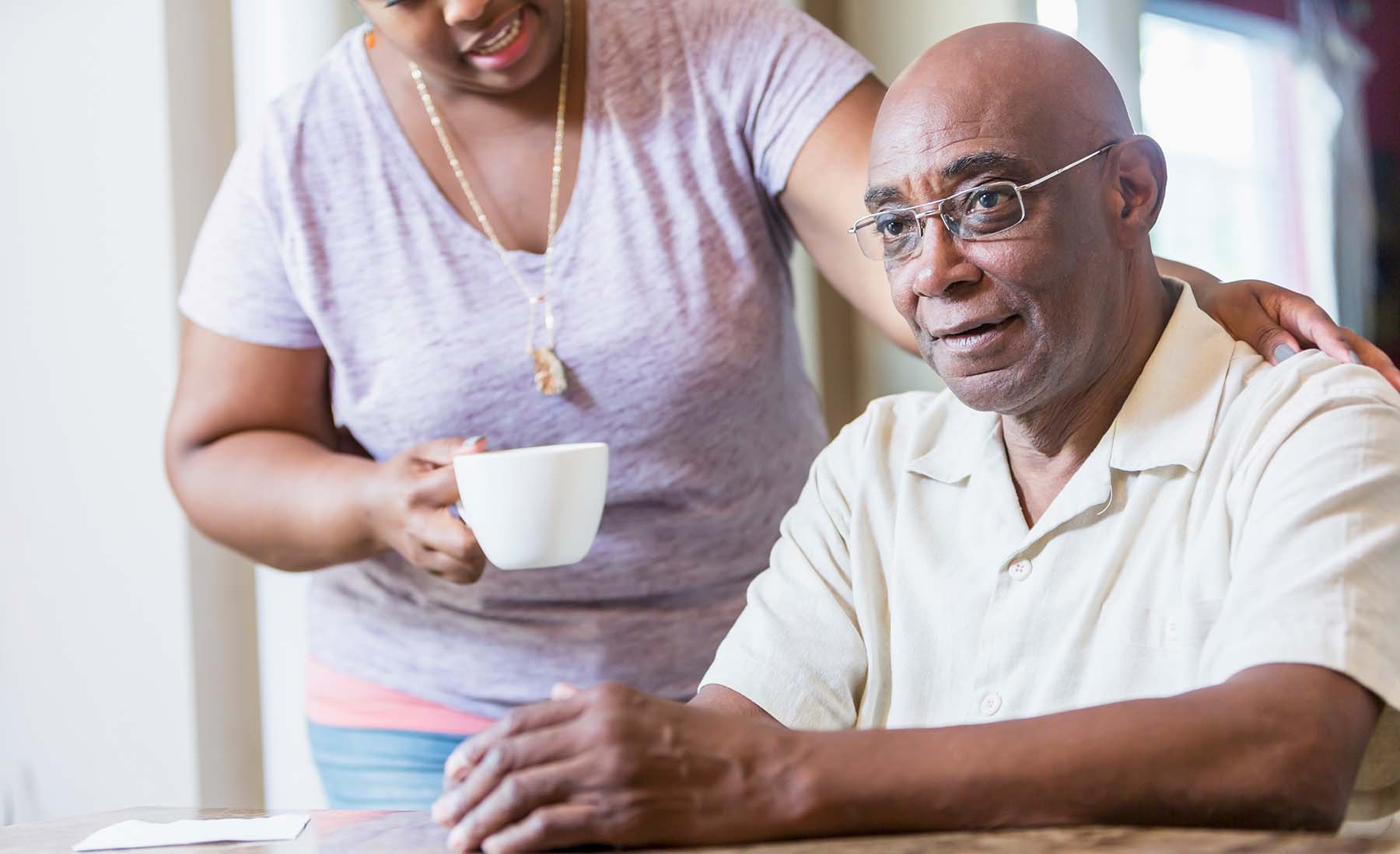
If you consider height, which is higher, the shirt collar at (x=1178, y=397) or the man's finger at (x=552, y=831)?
the shirt collar at (x=1178, y=397)

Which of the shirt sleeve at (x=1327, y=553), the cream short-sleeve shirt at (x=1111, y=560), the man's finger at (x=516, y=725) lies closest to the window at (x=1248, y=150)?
the cream short-sleeve shirt at (x=1111, y=560)

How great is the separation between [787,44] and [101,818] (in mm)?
1061

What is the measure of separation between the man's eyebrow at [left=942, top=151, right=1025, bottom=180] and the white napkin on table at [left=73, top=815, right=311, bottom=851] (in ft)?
2.52

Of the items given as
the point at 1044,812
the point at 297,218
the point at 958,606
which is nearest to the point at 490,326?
the point at 297,218

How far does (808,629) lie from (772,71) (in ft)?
2.11

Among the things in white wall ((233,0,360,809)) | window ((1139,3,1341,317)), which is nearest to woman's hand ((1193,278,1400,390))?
white wall ((233,0,360,809))

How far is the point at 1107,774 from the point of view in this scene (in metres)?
0.94

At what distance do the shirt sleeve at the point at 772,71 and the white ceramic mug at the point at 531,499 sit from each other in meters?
0.45

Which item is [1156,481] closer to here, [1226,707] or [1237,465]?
[1237,465]

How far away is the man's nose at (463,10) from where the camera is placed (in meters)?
1.50

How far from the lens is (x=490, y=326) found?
5.39 feet

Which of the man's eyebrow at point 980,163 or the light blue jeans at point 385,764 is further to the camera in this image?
the light blue jeans at point 385,764

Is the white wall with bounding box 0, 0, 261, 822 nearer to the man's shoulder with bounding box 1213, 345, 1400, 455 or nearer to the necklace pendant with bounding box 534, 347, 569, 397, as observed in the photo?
the necklace pendant with bounding box 534, 347, 569, 397

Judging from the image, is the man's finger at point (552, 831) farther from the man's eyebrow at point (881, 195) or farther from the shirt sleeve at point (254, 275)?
the shirt sleeve at point (254, 275)
